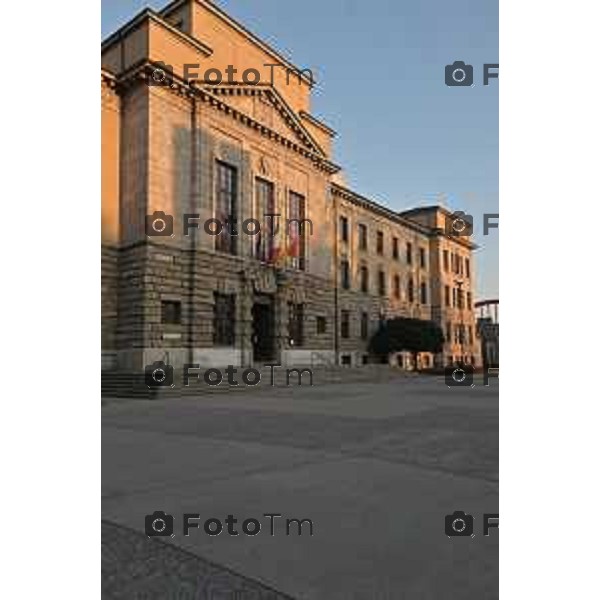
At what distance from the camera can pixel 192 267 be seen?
25484mm

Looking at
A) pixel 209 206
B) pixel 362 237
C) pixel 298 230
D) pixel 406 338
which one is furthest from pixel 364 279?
pixel 209 206

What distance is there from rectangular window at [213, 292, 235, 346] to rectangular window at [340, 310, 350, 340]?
12966 millimetres

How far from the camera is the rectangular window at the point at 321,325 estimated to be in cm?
3543

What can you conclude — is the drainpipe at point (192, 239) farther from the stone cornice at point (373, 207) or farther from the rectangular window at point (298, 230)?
the stone cornice at point (373, 207)

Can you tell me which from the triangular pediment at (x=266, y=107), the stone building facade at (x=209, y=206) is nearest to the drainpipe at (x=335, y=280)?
the stone building facade at (x=209, y=206)

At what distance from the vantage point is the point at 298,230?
111 ft

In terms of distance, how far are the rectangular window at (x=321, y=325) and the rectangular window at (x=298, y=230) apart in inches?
135

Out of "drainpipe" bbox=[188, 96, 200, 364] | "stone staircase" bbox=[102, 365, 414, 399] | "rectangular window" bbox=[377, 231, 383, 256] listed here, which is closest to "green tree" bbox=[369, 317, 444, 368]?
"rectangular window" bbox=[377, 231, 383, 256]

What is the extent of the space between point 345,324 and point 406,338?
14.9ft

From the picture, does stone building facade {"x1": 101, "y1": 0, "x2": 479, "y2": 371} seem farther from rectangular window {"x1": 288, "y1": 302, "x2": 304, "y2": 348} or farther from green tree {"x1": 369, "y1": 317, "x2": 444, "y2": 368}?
green tree {"x1": 369, "y1": 317, "x2": 444, "y2": 368}

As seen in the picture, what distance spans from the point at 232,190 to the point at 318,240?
352 inches

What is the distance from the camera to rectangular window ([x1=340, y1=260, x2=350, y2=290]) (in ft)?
135
